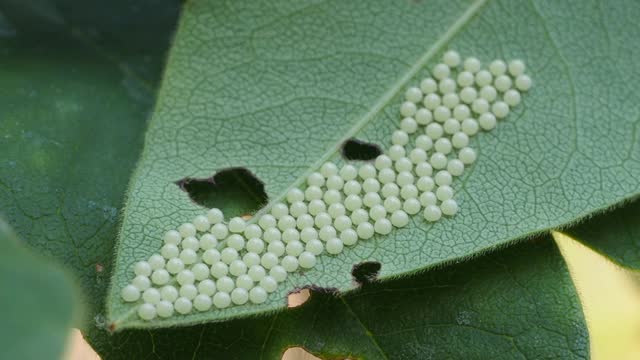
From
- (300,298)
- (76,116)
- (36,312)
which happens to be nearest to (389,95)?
(300,298)

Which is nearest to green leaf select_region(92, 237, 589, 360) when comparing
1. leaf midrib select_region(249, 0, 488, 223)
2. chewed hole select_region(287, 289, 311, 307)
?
chewed hole select_region(287, 289, 311, 307)

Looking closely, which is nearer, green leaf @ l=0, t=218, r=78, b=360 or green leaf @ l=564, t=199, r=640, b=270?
green leaf @ l=0, t=218, r=78, b=360

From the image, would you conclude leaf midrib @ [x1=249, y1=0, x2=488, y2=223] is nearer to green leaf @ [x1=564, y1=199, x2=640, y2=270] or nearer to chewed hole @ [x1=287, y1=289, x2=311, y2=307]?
chewed hole @ [x1=287, y1=289, x2=311, y2=307]

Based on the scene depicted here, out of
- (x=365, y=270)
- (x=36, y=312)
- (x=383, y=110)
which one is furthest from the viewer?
(x=383, y=110)

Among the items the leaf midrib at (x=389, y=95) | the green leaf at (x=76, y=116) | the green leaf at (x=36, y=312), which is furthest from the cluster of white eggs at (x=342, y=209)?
the green leaf at (x=36, y=312)

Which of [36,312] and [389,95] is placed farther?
[389,95]

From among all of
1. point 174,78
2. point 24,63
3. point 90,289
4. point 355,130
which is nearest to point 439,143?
point 355,130

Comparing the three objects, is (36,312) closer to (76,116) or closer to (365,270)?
(365,270)
